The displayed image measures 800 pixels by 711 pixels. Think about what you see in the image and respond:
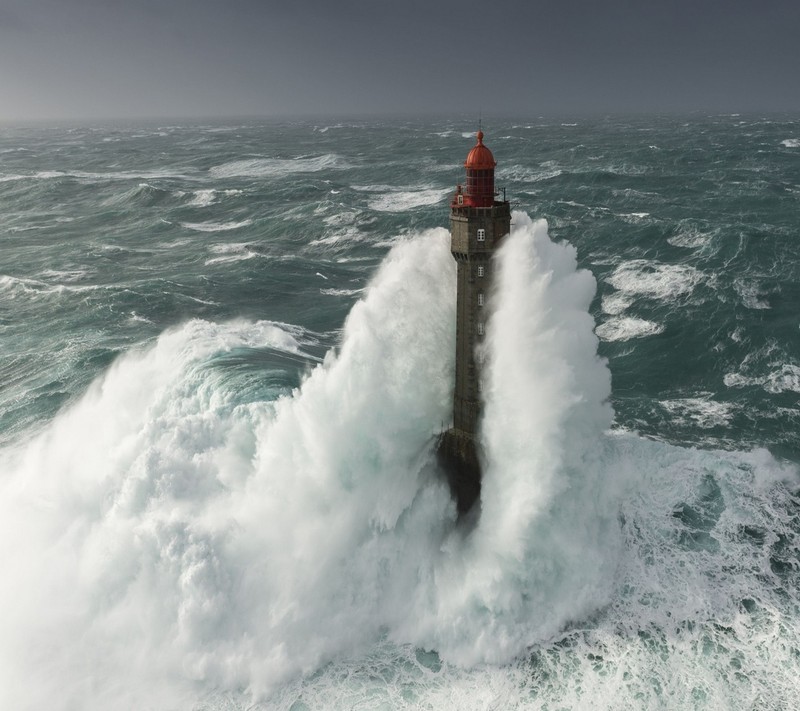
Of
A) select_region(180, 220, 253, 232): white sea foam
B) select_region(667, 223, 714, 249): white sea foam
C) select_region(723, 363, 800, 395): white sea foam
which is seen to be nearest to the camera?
select_region(723, 363, 800, 395): white sea foam

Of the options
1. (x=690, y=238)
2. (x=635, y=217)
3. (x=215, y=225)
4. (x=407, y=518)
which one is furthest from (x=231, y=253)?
(x=407, y=518)

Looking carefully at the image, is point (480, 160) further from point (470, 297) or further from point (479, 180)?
point (470, 297)

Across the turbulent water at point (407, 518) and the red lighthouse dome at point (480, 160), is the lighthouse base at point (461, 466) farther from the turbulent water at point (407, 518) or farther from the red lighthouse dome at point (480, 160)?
the red lighthouse dome at point (480, 160)

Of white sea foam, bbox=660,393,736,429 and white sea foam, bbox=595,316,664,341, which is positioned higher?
white sea foam, bbox=595,316,664,341

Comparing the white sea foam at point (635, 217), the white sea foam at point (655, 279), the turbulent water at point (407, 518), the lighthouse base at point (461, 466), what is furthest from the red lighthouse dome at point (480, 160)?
the white sea foam at point (635, 217)

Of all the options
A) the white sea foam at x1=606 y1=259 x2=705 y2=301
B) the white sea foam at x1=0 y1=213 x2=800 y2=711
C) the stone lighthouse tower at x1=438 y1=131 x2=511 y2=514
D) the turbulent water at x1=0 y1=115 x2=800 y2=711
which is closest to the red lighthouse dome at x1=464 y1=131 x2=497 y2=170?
the stone lighthouse tower at x1=438 y1=131 x2=511 y2=514

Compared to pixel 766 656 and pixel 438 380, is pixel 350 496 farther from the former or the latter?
pixel 766 656

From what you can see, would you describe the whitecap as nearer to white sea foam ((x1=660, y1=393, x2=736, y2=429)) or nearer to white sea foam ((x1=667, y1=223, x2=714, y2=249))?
white sea foam ((x1=660, y1=393, x2=736, y2=429))

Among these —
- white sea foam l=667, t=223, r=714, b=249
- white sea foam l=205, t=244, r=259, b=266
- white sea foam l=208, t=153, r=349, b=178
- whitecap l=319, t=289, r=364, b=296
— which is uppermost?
white sea foam l=208, t=153, r=349, b=178
